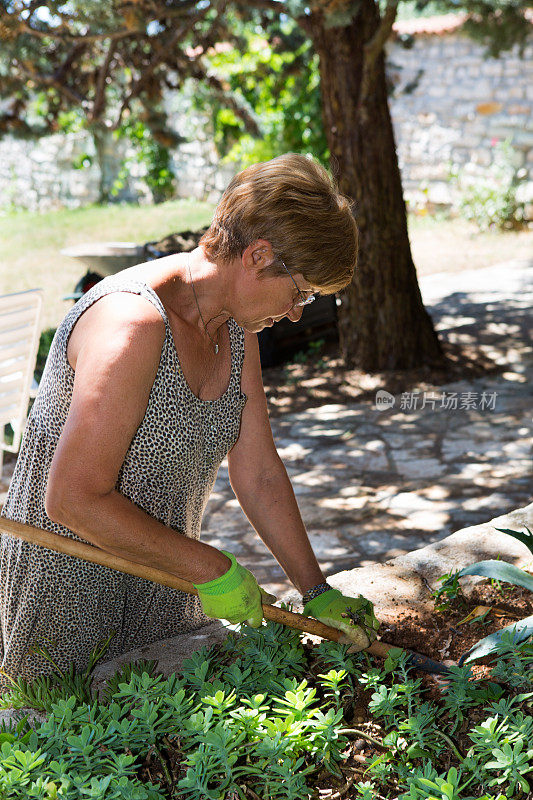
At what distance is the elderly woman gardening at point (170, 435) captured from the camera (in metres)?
1.54

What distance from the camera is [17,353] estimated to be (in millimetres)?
3729

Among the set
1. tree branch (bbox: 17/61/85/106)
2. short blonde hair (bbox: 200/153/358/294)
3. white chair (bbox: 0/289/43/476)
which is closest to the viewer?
short blonde hair (bbox: 200/153/358/294)

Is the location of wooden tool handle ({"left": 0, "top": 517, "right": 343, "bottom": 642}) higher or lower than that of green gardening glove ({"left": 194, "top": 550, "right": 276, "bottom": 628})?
higher

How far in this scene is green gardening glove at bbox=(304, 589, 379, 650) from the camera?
5.87ft

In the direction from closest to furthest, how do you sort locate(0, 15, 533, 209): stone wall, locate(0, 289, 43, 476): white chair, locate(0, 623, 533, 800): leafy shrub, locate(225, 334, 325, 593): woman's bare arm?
locate(0, 623, 533, 800): leafy shrub < locate(225, 334, 325, 593): woman's bare arm < locate(0, 289, 43, 476): white chair < locate(0, 15, 533, 209): stone wall

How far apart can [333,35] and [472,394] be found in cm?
275

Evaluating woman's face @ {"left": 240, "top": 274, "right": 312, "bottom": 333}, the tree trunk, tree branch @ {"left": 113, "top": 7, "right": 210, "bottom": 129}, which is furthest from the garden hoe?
tree branch @ {"left": 113, "top": 7, "right": 210, "bottom": 129}

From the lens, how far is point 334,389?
5.96 metres

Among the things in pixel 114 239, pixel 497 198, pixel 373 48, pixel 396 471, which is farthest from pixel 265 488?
pixel 114 239

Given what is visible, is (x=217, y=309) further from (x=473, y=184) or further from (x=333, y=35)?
(x=473, y=184)

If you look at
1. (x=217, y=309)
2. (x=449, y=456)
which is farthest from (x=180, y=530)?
(x=449, y=456)

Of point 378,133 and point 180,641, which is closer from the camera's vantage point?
point 180,641

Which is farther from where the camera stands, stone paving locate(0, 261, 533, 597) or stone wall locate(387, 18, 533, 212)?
stone wall locate(387, 18, 533, 212)

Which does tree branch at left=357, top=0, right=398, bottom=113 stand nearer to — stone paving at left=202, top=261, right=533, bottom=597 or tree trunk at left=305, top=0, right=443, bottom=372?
tree trunk at left=305, top=0, right=443, bottom=372
